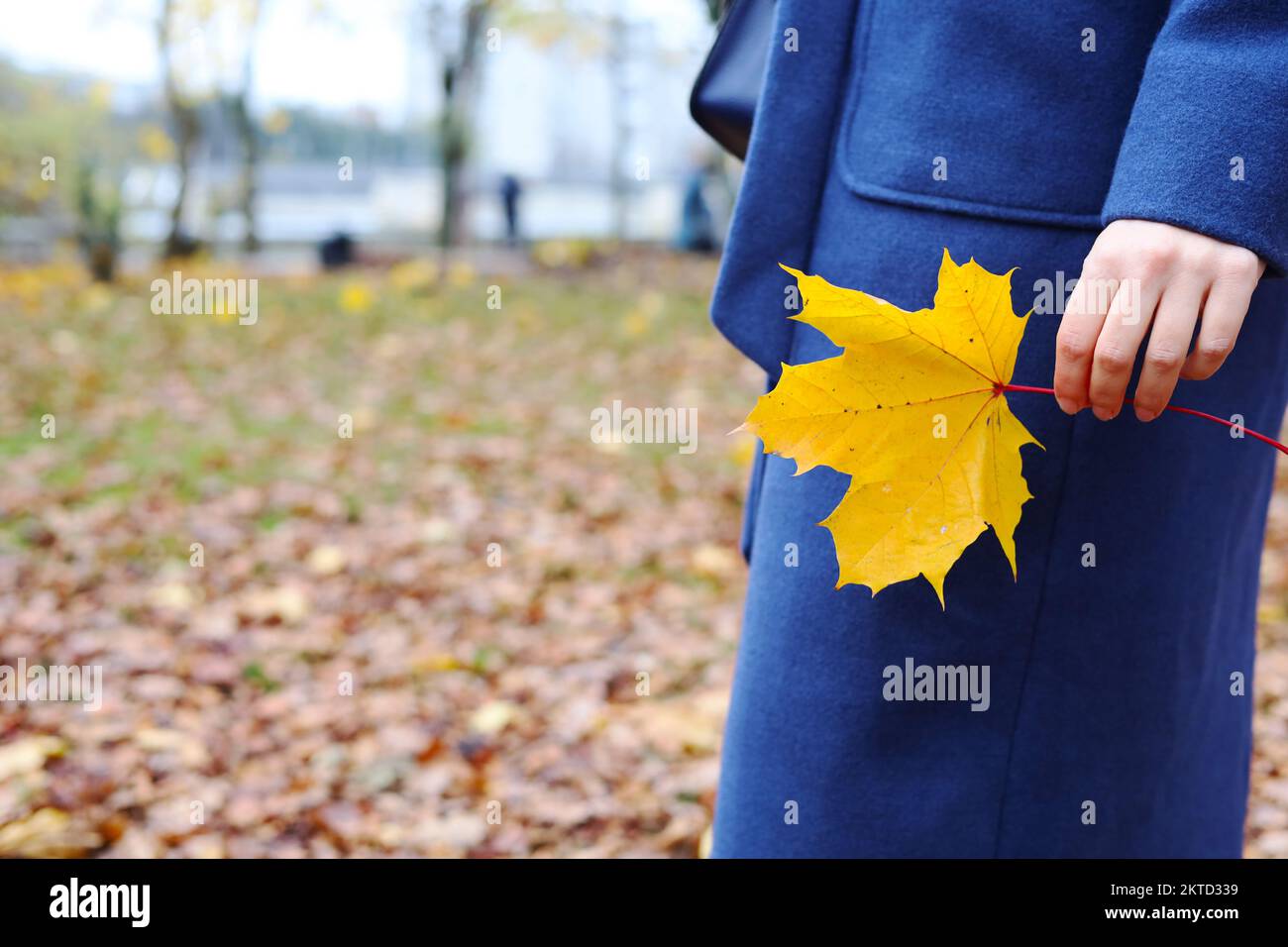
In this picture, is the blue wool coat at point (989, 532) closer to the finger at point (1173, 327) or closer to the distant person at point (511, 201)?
the finger at point (1173, 327)

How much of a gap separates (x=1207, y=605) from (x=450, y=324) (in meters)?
8.18

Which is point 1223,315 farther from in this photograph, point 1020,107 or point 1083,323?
point 1020,107

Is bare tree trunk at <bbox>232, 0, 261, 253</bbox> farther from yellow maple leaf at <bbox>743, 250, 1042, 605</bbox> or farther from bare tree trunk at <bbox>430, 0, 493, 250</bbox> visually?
yellow maple leaf at <bbox>743, 250, 1042, 605</bbox>

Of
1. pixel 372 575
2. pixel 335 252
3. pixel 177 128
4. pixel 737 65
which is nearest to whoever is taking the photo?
pixel 737 65

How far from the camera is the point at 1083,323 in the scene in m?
0.85

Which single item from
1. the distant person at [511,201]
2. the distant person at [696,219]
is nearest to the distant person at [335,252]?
the distant person at [511,201]

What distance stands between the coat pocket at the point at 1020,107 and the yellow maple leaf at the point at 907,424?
18 cm

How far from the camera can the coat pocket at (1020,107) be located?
0.99 m

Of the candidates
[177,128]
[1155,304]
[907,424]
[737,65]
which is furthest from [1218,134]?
[177,128]

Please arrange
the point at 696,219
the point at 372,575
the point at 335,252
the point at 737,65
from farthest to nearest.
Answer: the point at 696,219 → the point at 335,252 → the point at 372,575 → the point at 737,65

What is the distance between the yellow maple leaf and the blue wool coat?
0.16 m

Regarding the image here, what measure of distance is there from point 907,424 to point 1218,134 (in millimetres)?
348
